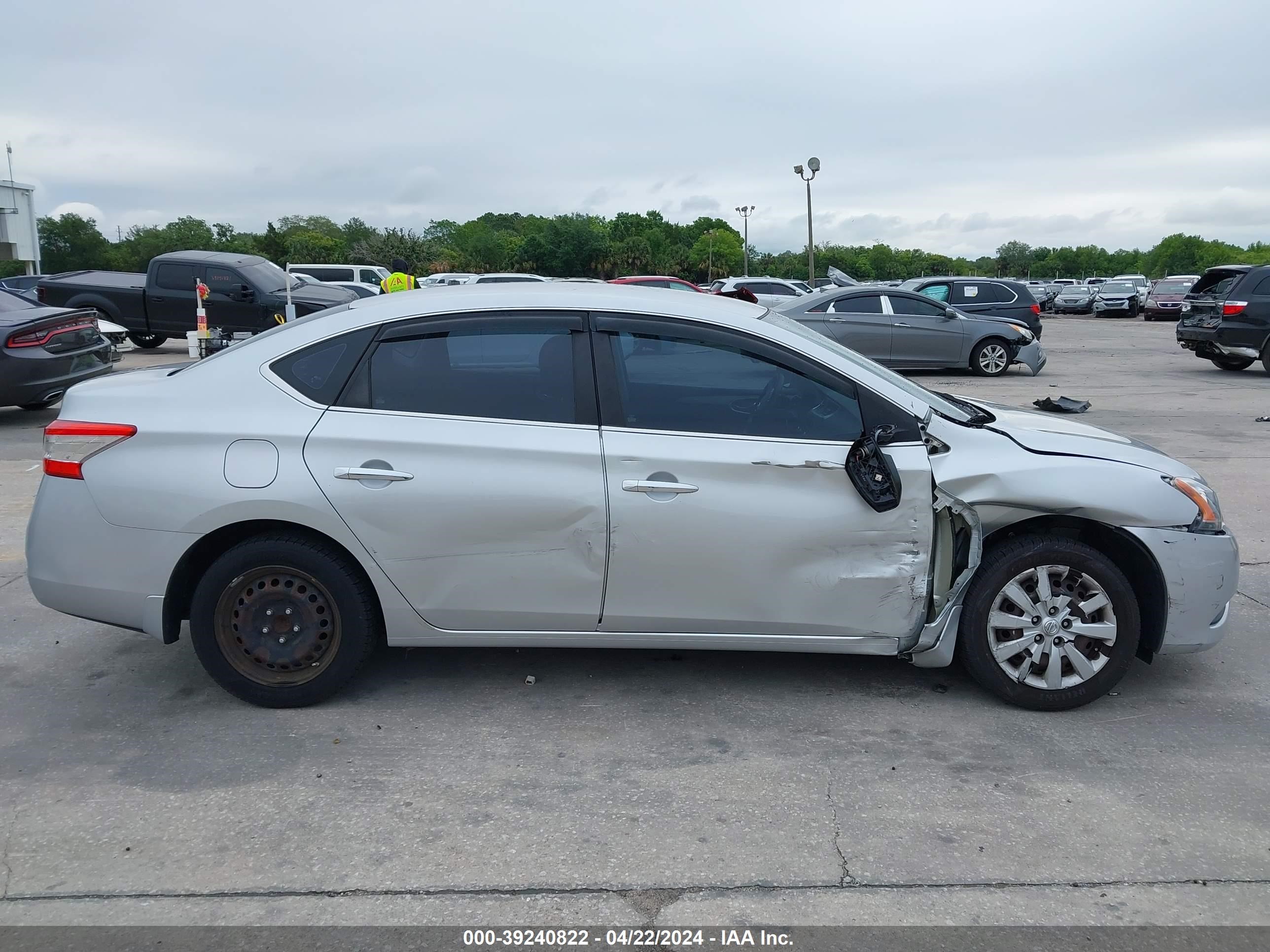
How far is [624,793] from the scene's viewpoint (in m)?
3.59

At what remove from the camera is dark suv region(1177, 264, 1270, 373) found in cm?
1647

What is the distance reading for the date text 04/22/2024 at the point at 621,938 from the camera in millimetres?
2799

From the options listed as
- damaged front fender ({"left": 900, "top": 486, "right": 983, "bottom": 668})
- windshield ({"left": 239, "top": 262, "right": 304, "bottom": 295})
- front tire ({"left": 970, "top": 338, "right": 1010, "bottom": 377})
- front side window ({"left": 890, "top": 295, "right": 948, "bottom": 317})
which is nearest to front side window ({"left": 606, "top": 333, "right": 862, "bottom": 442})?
damaged front fender ({"left": 900, "top": 486, "right": 983, "bottom": 668})

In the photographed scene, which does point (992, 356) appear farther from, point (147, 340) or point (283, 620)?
point (147, 340)

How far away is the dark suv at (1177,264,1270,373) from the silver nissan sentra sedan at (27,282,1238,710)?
1456 cm

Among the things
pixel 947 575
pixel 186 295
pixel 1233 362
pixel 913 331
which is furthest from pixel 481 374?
pixel 1233 362

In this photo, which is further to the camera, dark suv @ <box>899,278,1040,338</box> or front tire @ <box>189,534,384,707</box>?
dark suv @ <box>899,278,1040,338</box>

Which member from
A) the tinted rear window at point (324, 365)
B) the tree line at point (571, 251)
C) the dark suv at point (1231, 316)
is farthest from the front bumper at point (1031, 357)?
the tree line at point (571, 251)

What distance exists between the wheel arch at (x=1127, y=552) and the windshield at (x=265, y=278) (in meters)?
16.3

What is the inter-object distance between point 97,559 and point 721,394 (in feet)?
8.48

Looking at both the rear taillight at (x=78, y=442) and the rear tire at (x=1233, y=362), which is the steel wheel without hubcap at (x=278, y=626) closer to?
the rear taillight at (x=78, y=442)

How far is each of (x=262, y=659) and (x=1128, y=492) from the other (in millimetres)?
3566

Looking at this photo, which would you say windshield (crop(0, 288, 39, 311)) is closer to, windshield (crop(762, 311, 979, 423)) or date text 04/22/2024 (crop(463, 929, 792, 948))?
windshield (crop(762, 311, 979, 423))

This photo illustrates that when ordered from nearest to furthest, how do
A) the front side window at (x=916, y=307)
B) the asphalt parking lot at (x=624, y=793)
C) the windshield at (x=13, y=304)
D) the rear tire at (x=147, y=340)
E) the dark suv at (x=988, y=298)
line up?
the asphalt parking lot at (x=624, y=793) → the windshield at (x=13, y=304) → the front side window at (x=916, y=307) → the rear tire at (x=147, y=340) → the dark suv at (x=988, y=298)
